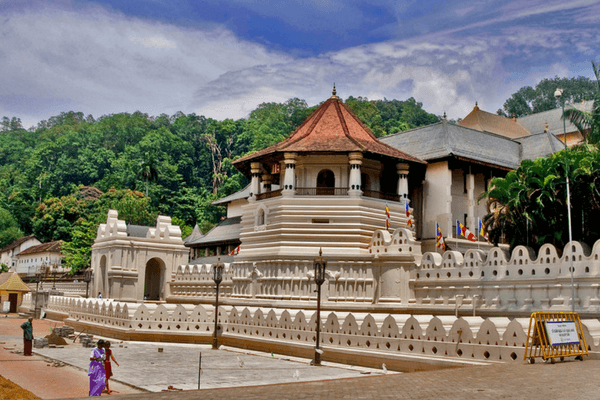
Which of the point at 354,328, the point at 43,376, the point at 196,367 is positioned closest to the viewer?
the point at 43,376

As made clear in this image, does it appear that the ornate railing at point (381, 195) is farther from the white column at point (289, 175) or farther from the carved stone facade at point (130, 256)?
the carved stone facade at point (130, 256)

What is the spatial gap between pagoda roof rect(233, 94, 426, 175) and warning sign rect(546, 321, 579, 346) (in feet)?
61.1

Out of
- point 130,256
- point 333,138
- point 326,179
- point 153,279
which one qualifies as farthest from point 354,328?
point 153,279

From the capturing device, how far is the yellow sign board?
1391cm

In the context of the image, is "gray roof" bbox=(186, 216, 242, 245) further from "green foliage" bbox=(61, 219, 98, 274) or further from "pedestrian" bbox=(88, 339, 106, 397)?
"pedestrian" bbox=(88, 339, 106, 397)

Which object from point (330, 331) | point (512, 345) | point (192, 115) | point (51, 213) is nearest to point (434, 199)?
point (330, 331)

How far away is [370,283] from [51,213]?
66.6 m

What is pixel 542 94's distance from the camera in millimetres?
105250

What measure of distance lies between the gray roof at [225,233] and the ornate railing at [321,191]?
506 inches

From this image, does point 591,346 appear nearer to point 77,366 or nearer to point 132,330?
point 77,366

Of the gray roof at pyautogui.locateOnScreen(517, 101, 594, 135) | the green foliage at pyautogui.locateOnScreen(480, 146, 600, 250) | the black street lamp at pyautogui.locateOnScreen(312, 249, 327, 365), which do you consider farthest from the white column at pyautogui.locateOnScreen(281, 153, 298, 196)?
the gray roof at pyautogui.locateOnScreen(517, 101, 594, 135)

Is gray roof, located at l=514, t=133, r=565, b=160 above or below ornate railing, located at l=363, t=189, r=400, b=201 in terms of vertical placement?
above

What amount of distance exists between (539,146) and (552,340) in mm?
27634

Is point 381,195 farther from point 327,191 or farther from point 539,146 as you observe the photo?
point 539,146
